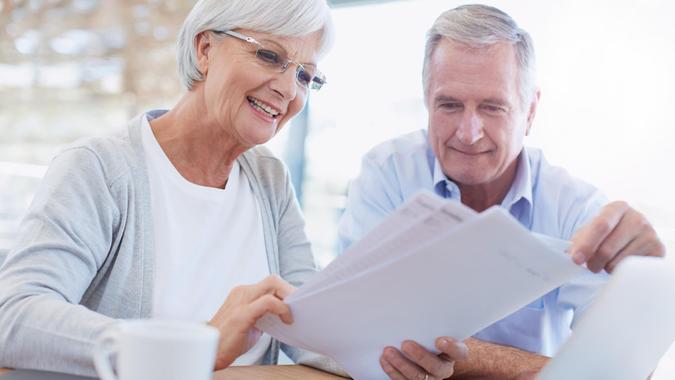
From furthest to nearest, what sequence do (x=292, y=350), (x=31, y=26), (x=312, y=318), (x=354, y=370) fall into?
(x=31, y=26) < (x=292, y=350) < (x=354, y=370) < (x=312, y=318)

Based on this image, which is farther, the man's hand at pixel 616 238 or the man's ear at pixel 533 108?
the man's ear at pixel 533 108

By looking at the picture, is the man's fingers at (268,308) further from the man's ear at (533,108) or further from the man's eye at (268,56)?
the man's ear at (533,108)

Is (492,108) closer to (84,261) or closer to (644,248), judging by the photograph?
(644,248)

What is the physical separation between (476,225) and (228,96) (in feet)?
2.94

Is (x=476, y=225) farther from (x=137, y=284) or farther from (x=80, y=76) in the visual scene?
(x=80, y=76)

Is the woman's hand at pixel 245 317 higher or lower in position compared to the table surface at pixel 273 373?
higher

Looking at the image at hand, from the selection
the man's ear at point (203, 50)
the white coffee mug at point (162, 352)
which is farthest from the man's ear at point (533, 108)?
the white coffee mug at point (162, 352)

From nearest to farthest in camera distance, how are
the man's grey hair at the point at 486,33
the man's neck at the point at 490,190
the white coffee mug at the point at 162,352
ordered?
the white coffee mug at the point at 162,352 < the man's grey hair at the point at 486,33 < the man's neck at the point at 490,190

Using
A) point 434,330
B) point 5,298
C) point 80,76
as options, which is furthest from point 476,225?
point 80,76

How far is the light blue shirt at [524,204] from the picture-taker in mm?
1702

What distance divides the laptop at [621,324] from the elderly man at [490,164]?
0.63m

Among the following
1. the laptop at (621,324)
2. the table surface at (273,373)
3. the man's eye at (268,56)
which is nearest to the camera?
the laptop at (621,324)

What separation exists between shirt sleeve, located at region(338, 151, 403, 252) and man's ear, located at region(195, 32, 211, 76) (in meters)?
0.53

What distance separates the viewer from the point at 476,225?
72 centimetres
